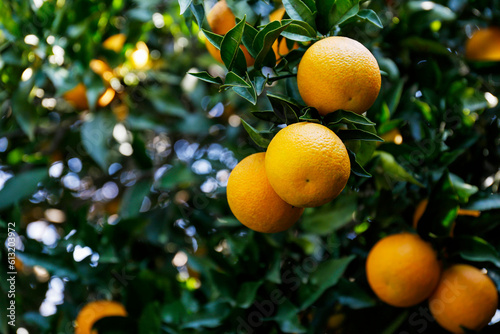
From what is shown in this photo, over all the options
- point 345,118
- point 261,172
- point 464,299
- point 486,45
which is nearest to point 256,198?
point 261,172

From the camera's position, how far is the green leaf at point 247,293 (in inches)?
55.2

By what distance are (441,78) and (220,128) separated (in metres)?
1.34

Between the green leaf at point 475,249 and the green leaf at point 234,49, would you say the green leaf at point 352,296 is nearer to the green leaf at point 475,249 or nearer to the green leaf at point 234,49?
the green leaf at point 475,249

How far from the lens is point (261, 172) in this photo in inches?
38.8

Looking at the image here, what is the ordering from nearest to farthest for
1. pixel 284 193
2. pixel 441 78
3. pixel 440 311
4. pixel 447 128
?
pixel 284 193 → pixel 440 311 → pixel 447 128 → pixel 441 78

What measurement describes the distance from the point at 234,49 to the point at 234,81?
8cm

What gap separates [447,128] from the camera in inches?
66.6

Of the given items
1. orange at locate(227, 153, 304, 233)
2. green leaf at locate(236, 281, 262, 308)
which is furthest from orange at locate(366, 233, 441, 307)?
orange at locate(227, 153, 304, 233)

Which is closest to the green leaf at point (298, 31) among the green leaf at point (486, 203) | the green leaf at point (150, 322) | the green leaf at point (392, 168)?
the green leaf at point (392, 168)

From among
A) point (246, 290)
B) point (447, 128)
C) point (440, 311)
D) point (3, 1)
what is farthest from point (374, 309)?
point (3, 1)

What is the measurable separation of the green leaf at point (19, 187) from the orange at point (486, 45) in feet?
6.84

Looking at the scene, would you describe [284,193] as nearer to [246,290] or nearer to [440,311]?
[246,290]

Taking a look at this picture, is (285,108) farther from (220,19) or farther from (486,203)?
(486,203)

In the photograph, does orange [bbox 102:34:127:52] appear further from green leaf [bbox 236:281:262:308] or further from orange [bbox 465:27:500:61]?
orange [bbox 465:27:500:61]
